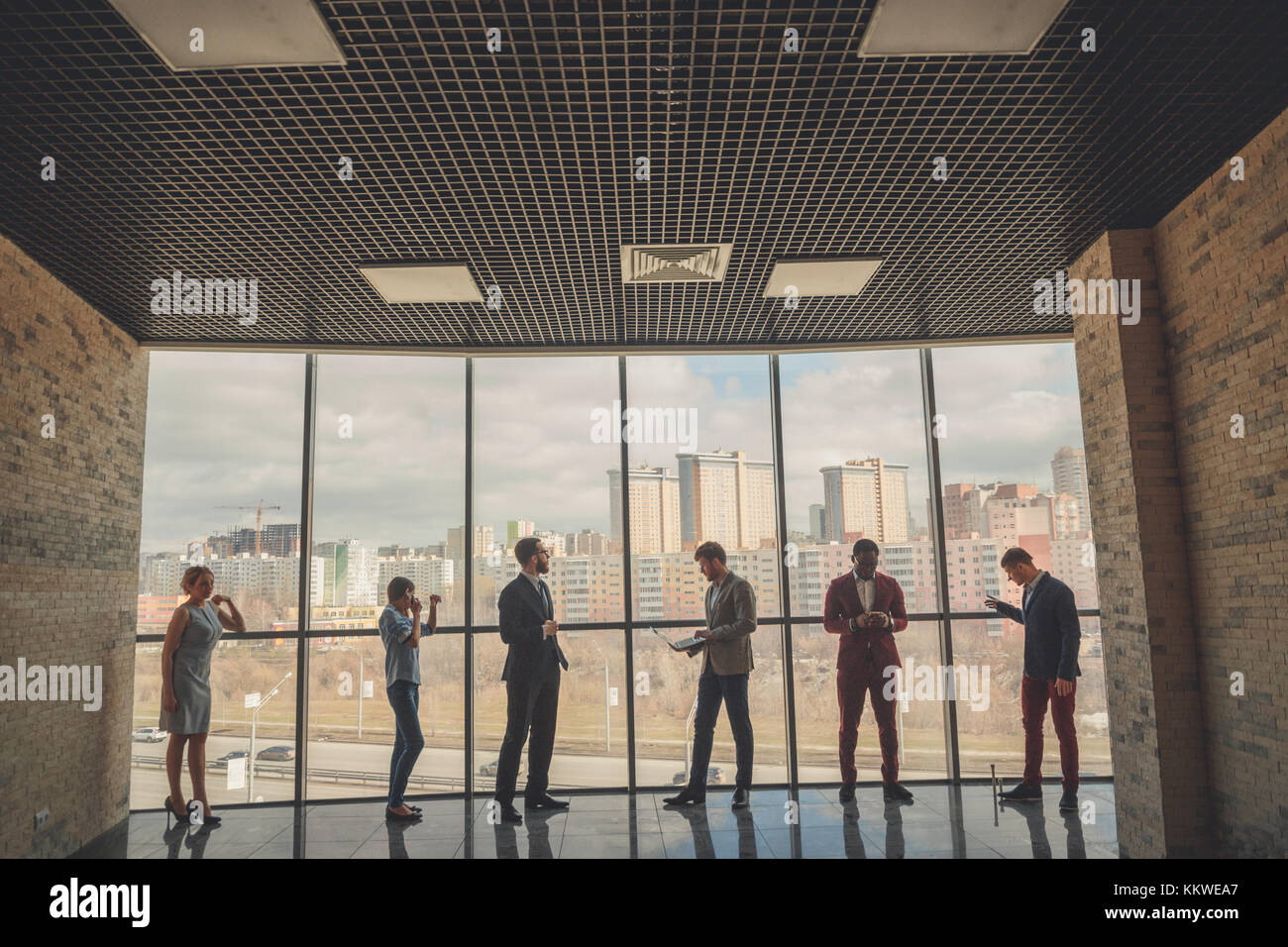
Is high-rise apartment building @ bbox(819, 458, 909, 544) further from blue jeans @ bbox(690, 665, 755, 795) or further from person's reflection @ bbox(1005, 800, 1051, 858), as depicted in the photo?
person's reflection @ bbox(1005, 800, 1051, 858)

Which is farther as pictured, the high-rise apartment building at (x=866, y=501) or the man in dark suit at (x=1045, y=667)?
the high-rise apartment building at (x=866, y=501)

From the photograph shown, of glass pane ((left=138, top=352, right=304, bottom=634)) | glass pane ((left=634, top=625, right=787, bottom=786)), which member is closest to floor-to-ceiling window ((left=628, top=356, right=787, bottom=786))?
glass pane ((left=634, top=625, right=787, bottom=786))

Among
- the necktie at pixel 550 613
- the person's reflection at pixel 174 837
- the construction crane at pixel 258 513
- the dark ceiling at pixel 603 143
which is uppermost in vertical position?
the dark ceiling at pixel 603 143

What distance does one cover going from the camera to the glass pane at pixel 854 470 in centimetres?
607

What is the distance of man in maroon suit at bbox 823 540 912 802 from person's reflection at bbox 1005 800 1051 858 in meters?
0.71

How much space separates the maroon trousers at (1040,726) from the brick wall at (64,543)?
18.9 feet

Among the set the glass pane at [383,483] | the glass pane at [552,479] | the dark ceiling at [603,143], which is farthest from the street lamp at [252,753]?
the dark ceiling at [603,143]

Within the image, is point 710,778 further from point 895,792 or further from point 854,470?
point 854,470

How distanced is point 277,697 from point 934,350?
561cm

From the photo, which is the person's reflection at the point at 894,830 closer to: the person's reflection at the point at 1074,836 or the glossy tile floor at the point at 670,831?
the glossy tile floor at the point at 670,831

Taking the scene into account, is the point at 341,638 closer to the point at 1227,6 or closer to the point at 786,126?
the point at 786,126

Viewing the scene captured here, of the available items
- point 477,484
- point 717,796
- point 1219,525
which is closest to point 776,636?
point 717,796

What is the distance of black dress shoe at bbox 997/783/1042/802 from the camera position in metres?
5.11

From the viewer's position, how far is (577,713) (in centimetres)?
587
